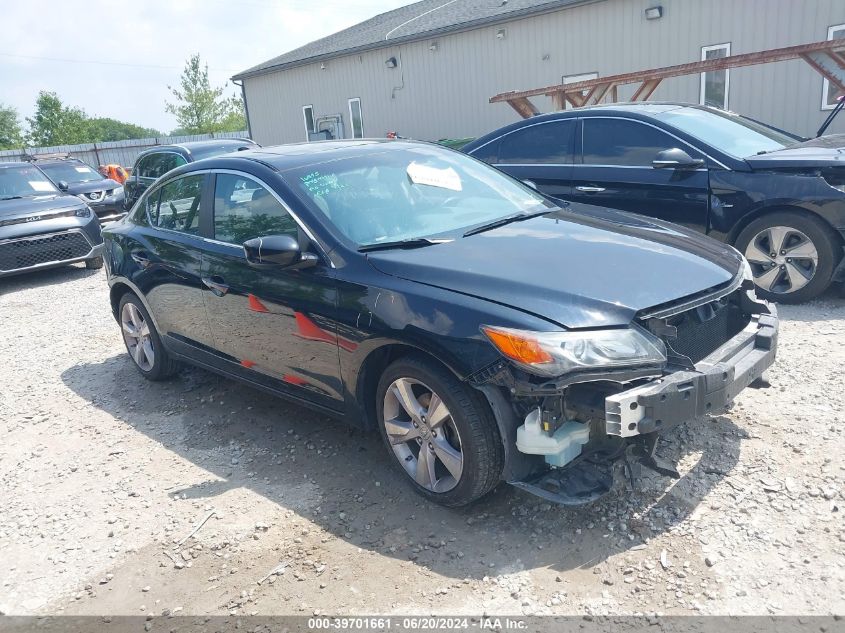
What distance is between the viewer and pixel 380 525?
3.29 meters

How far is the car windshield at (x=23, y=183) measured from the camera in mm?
10234

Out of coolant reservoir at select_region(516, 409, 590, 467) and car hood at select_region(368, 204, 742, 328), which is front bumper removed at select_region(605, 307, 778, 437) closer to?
coolant reservoir at select_region(516, 409, 590, 467)

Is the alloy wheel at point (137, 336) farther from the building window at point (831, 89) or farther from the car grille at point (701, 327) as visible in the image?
the building window at point (831, 89)

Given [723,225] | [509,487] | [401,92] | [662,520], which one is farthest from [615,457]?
[401,92]

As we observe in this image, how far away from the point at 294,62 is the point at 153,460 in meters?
19.6

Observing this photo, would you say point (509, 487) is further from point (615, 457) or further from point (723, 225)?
point (723, 225)

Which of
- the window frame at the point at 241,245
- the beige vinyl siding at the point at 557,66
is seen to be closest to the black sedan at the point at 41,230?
the window frame at the point at 241,245

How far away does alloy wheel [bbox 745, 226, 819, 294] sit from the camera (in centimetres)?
557

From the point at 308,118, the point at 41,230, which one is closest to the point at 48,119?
the point at 308,118

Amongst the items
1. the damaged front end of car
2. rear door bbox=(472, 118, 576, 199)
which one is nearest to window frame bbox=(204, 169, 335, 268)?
the damaged front end of car

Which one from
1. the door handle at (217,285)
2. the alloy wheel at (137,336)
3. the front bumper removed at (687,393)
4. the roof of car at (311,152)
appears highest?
the roof of car at (311,152)

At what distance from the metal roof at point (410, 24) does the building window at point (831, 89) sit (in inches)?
177

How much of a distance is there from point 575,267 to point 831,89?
1027 cm

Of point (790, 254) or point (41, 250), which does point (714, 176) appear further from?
point (41, 250)
